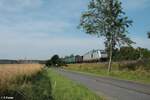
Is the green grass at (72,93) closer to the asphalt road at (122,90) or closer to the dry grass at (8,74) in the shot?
the asphalt road at (122,90)

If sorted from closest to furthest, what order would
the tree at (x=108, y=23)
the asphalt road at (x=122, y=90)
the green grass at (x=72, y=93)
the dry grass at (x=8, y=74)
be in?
1. the dry grass at (x=8, y=74)
2. the green grass at (x=72, y=93)
3. the asphalt road at (x=122, y=90)
4. the tree at (x=108, y=23)

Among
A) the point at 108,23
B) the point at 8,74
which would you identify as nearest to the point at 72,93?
the point at 8,74

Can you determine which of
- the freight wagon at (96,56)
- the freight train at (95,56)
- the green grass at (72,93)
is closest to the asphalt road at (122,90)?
the green grass at (72,93)

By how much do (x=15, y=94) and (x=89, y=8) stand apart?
2067 inches

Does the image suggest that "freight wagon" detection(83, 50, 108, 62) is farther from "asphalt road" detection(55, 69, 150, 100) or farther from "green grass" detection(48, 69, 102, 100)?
"green grass" detection(48, 69, 102, 100)

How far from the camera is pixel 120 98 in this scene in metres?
17.2

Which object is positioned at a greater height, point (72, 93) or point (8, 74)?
point (8, 74)

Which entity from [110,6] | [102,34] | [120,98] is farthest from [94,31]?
[120,98]

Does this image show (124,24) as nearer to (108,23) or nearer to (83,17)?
(108,23)

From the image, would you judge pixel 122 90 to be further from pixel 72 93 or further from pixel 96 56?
pixel 96 56

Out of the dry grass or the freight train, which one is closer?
the dry grass

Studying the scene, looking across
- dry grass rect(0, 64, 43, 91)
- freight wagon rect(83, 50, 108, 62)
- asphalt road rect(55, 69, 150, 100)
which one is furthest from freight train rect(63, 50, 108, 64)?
dry grass rect(0, 64, 43, 91)

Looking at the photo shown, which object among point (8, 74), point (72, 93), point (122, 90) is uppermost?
point (8, 74)

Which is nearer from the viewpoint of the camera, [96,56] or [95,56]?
[96,56]
